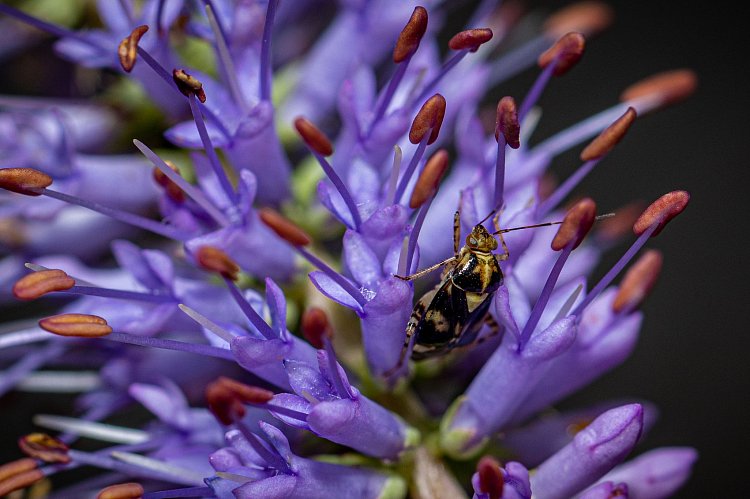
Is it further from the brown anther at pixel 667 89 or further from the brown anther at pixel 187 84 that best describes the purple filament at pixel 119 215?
the brown anther at pixel 667 89

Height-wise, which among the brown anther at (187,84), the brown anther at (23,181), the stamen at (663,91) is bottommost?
the stamen at (663,91)

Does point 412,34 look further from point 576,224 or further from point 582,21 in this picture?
point 582,21

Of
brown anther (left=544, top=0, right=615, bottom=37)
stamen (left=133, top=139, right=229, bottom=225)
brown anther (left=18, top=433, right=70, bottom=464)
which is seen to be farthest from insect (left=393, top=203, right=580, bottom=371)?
brown anther (left=544, top=0, right=615, bottom=37)

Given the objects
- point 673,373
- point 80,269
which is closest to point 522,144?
point 80,269

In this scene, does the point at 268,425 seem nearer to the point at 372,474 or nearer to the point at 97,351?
the point at 372,474

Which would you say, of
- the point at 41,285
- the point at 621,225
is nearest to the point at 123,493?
the point at 41,285

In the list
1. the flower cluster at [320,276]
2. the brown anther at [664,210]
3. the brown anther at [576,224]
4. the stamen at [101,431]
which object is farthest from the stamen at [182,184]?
the brown anther at [664,210]

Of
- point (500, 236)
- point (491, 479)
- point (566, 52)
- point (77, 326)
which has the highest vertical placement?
point (566, 52)

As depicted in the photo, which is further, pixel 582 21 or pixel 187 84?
pixel 582 21
